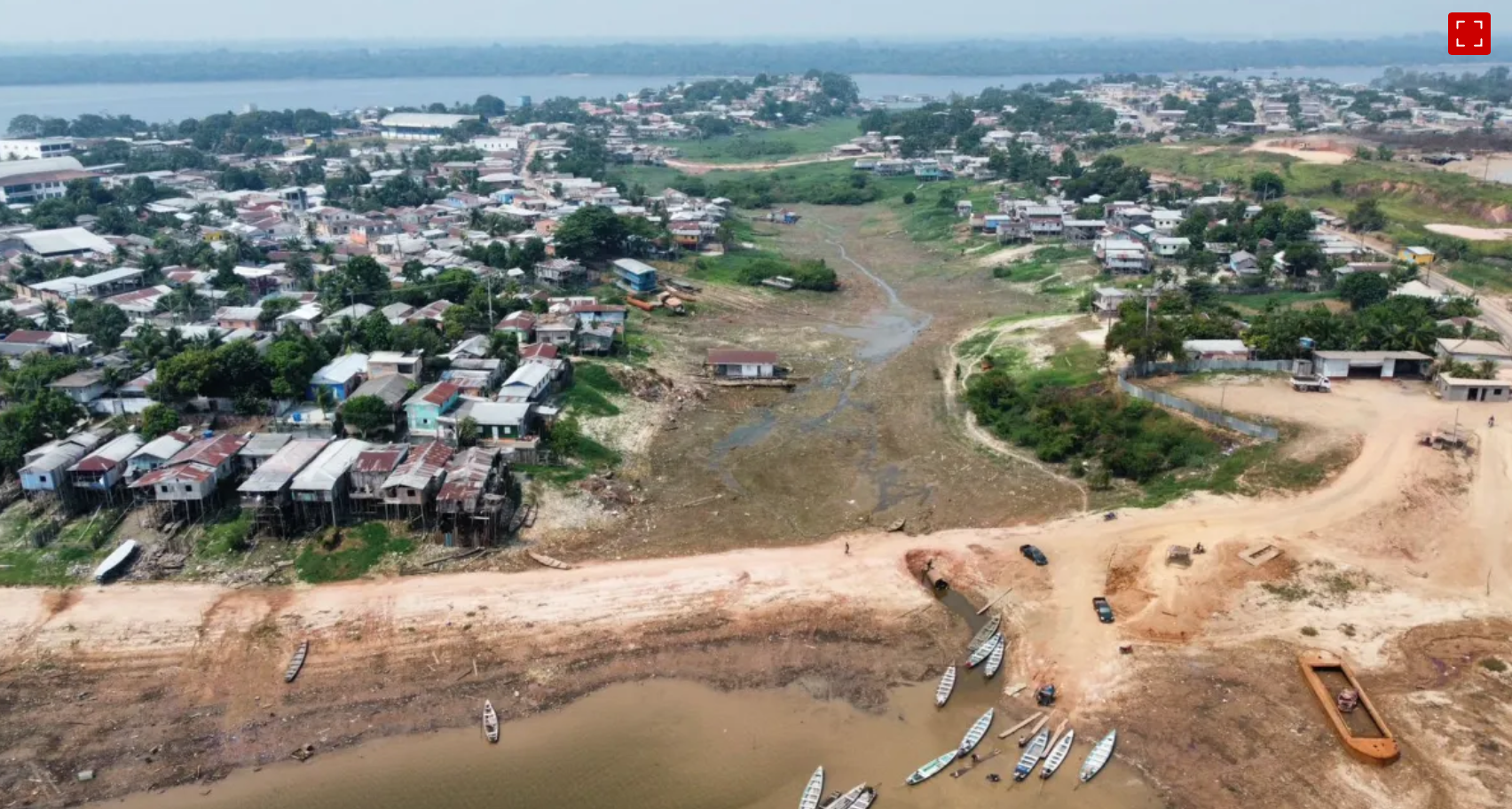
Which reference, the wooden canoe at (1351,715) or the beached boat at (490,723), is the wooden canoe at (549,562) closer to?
the beached boat at (490,723)

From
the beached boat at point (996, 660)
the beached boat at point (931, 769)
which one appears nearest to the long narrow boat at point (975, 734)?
the beached boat at point (931, 769)

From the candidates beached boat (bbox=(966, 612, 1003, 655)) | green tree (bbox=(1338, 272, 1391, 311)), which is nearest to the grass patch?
beached boat (bbox=(966, 612, 1003, 655))

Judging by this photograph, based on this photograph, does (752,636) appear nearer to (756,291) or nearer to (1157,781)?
(1157,781)

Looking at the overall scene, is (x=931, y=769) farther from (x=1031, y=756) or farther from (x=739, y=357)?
(x=739, y=357)

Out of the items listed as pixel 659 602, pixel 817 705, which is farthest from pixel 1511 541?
pixel 659 602

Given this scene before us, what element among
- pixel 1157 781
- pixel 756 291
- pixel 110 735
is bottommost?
pixel 1157 781

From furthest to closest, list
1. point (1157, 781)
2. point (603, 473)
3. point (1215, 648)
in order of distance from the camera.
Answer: point (603, 473) < point (1215, 648) < point (1157, 781)

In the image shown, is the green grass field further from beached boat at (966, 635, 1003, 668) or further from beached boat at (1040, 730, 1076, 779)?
beached boat at (1040, 730, 1076, 779)
